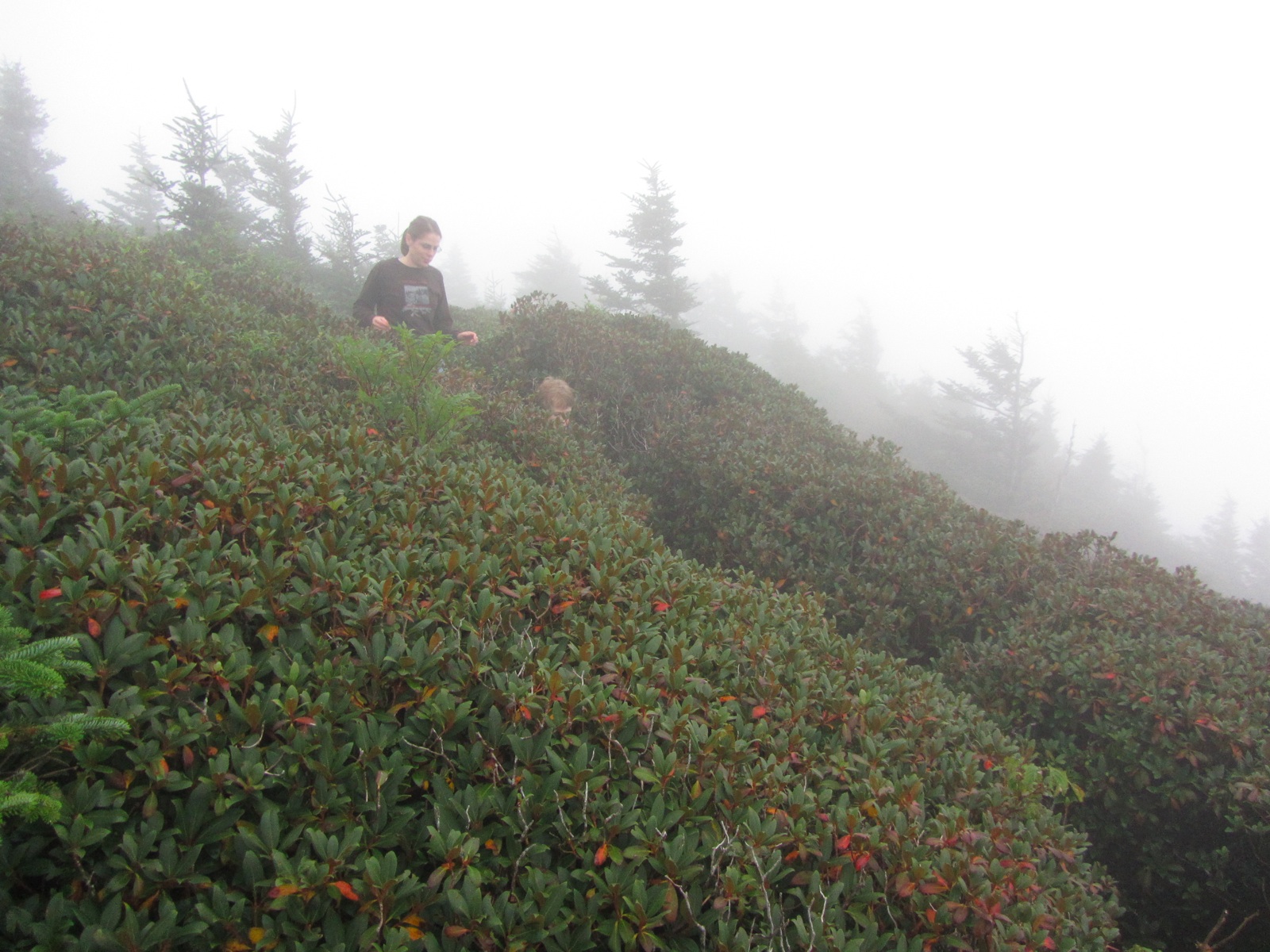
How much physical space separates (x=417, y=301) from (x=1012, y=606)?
708cm

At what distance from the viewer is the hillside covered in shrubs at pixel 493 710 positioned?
170cm

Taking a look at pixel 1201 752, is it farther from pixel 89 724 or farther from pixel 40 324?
pixel 40 324

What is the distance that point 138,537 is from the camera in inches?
94.9

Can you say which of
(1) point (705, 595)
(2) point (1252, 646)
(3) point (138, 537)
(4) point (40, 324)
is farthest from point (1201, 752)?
(4) point (40, 324)

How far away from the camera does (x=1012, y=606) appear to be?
509 centimetres

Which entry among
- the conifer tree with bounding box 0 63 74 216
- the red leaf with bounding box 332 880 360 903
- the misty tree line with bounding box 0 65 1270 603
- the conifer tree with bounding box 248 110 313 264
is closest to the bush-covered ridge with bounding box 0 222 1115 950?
the red leaf with bounding box 332 880 360 903

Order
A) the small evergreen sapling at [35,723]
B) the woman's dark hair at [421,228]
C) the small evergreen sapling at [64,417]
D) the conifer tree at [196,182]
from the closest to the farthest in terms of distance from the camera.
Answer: the small evergreen sapling at [35,723], the small evergreen sapling at [64,417], the woman's dark hair at [421,228], the conifer tree at [196,182]

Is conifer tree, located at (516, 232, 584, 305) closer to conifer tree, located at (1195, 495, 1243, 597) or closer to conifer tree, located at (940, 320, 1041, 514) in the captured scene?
conifer tree, located at (940, 320, 1041, 514)

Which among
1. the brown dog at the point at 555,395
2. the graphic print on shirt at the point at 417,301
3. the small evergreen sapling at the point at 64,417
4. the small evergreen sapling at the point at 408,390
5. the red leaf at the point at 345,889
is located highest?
the graphic print on shirt at the point at 417,301

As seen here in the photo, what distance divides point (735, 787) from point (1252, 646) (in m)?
4.33

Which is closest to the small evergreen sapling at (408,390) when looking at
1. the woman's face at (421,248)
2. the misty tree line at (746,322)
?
the woman's face at (421,248)

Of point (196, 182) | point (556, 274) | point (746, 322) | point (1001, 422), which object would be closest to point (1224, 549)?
point (1001, 422)

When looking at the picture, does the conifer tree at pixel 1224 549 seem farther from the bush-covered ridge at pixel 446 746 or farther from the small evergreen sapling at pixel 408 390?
the small evergreen sapling at pixel 408 390

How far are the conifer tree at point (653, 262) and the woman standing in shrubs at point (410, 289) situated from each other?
24.9m
